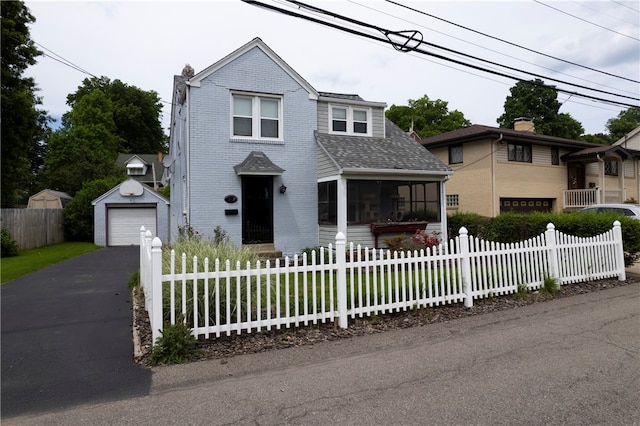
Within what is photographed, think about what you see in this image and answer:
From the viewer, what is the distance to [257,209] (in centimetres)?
1309

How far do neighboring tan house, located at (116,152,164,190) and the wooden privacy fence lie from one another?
1707 centimetres

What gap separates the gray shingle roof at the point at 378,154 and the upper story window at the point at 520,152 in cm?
863

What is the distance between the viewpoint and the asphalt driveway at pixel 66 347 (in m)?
3.81

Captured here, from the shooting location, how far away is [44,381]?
4102 millimetres

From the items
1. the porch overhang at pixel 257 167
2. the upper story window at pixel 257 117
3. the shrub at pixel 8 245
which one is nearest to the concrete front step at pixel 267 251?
the porch overhang at pixel 257 167

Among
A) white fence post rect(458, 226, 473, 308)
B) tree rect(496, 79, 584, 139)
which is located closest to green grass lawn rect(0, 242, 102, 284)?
white fence post rect(458, 226, 473, 308)

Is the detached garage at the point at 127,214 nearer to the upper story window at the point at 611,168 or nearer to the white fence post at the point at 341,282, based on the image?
the white fence post at the point at 341,282

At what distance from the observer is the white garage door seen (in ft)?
71.1

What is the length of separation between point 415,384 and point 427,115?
45335 mm

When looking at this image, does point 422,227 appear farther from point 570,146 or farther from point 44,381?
point 570,146

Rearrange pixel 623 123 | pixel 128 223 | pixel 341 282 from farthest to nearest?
1. pixel 623 123
2. pixel 128 223
3. pixel 341 282

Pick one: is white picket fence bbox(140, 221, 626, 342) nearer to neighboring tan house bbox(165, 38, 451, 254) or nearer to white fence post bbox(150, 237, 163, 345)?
white fence post bbox(150, 237, 163, 345)

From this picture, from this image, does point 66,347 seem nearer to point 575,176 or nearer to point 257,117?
point 257,117

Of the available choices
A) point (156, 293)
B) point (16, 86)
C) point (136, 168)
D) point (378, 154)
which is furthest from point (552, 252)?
point (136, 168)
